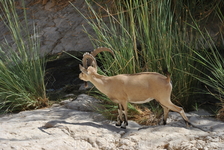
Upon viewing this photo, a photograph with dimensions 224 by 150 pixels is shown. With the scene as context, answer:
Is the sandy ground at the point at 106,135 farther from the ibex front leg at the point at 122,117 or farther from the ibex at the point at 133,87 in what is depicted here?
the ibex at the point at 133,87

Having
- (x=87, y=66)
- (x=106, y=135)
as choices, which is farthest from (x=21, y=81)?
(x=106, y=135)

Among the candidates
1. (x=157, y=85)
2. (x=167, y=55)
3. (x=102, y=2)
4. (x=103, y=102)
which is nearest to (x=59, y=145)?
(x=157, y=85)

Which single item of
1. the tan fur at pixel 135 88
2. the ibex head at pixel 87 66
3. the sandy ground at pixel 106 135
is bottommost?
the sandy ground at pixel 106 135

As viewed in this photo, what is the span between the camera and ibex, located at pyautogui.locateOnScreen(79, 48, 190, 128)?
3.27m

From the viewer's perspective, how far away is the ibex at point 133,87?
3.27 metres

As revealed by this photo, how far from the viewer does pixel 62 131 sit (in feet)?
10.5

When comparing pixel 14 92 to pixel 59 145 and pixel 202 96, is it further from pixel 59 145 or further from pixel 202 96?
pixel 202 96

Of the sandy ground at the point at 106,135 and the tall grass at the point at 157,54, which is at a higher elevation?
the tall grass at the point at 157,54

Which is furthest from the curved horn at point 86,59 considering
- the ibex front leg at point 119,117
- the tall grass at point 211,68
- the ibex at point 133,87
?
the tall grass at point 211,68

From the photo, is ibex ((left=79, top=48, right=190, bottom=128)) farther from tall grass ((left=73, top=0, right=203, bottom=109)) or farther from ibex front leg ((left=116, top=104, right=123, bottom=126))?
tall grass ((left=73, top=0, right=203, bottom=109))

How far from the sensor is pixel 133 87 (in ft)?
10.9

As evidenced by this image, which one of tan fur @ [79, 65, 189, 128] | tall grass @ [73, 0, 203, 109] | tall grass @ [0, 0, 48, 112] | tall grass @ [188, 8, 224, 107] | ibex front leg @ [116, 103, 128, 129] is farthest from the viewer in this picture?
tall grass @ [0, 0, 48, 112]

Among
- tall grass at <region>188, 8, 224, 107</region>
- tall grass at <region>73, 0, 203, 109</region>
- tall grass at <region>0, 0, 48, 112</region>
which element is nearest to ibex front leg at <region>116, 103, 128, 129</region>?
tall grass at <region>73, 0, 203, 109</region>

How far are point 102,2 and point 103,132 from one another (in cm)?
325
